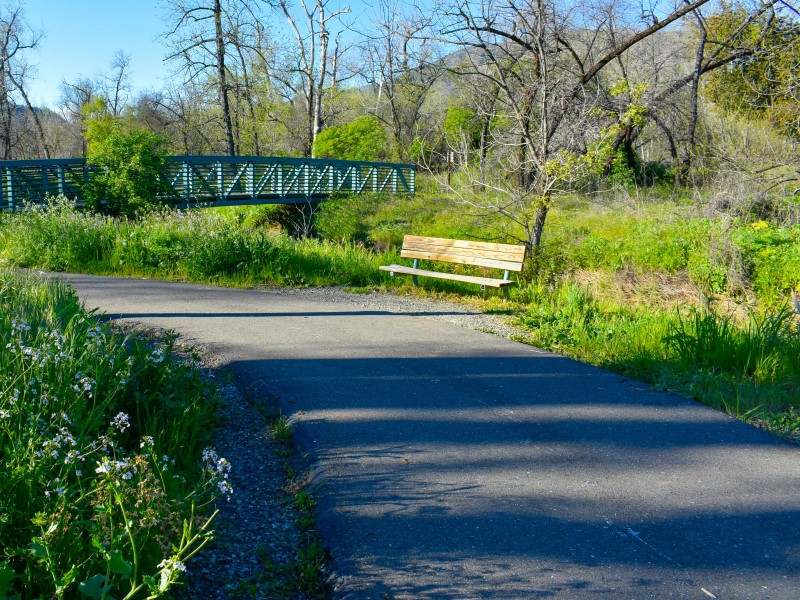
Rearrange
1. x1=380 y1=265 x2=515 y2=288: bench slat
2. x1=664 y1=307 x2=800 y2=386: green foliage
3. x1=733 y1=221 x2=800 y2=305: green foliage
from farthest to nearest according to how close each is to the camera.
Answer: x1=733 y1=221 x2=800 y2=305: green foliage < x1=380 y1=265 x2=515 y2=288: bench slat < x1=664 y1=307 x2=800 y2=386: green foliage

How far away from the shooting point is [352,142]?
3209 cm

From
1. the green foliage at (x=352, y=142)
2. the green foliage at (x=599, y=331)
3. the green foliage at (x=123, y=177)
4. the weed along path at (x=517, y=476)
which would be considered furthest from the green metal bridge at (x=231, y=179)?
the weed along path at (x=517, y=476)

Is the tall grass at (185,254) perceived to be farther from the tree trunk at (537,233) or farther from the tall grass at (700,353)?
the tall grass at (700,353)

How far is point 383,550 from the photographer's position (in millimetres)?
3275

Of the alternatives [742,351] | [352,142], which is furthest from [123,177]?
[352,142]

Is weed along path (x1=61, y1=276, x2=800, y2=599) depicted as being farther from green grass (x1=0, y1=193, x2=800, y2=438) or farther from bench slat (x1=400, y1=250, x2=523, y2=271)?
bench slat (x1=400, y1=250, x2=523, y2=271)

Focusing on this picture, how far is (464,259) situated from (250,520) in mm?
7069

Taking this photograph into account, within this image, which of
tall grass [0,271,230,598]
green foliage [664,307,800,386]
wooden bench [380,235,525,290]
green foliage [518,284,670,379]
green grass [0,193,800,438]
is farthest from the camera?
wooden bench [380,235,525,290]

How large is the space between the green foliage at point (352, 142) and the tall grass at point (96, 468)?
27.5 m

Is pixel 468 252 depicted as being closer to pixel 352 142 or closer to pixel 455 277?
pixel 455 277

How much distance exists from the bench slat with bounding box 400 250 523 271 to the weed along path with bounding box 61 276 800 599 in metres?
2.66

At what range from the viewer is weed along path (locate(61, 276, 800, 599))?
3139 millimetres

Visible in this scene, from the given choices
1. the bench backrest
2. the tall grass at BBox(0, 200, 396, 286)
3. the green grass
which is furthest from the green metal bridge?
the bench backrest

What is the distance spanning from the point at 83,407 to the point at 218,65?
2989 cm
